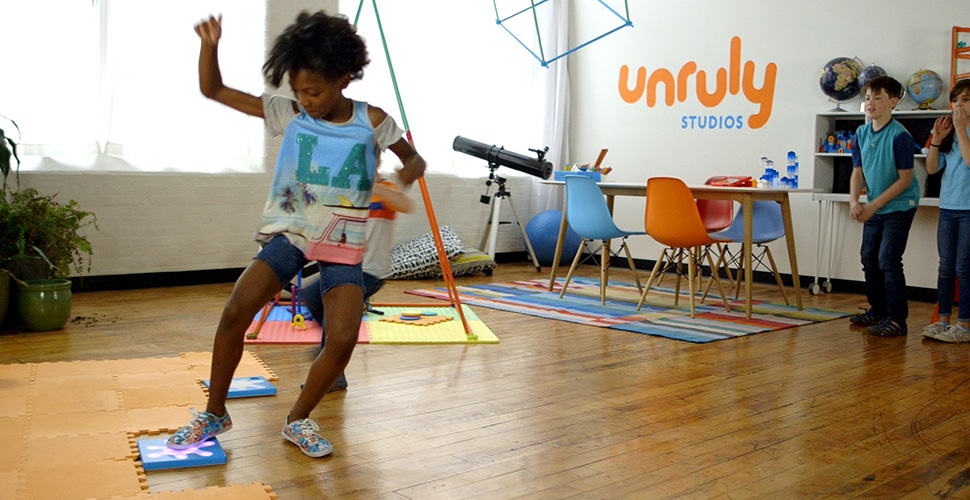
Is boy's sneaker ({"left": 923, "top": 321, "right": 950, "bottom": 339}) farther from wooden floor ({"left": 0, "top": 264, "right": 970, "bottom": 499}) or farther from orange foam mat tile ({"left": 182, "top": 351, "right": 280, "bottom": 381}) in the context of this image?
orange foam mat tile ({"left": 182, "top": 351, "right": 280, "bottom": 381})

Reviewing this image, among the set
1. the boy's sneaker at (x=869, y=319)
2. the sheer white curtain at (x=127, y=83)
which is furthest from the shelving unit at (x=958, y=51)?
the sheer white curtain at (x=127, y=83)

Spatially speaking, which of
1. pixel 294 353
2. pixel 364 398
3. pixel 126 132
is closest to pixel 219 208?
pixel 126 132

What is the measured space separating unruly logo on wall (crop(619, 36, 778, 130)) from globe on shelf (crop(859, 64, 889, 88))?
767mm

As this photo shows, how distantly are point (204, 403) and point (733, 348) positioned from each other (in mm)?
2480

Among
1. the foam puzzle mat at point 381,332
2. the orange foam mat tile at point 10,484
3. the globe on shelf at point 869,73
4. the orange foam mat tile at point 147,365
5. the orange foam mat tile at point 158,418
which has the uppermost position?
the globe on shelf at point 869,73

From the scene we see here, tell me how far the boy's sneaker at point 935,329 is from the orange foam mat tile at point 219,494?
12.0 ft

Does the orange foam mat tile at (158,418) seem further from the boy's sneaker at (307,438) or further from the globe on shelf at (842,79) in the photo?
the globe on shelf at (842,79)

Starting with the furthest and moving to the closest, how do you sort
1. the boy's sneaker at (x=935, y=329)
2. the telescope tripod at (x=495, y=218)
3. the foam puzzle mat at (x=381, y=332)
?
the telescope tripod at (x=495, y=218)
the boy's sneaker at (x=935, y=329)
the foam puzzle mat at (x=381, y=332)

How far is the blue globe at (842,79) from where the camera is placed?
6199mm

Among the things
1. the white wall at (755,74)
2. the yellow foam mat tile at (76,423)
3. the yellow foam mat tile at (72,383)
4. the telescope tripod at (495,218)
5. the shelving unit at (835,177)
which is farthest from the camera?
the telescope tripod at (495,218)

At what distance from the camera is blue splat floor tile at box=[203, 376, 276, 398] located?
3135 mm

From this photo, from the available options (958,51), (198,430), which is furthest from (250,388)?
(958,51)

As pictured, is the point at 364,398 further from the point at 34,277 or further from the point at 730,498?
the point at 34,277

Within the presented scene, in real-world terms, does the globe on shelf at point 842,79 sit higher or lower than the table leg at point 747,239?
higher
